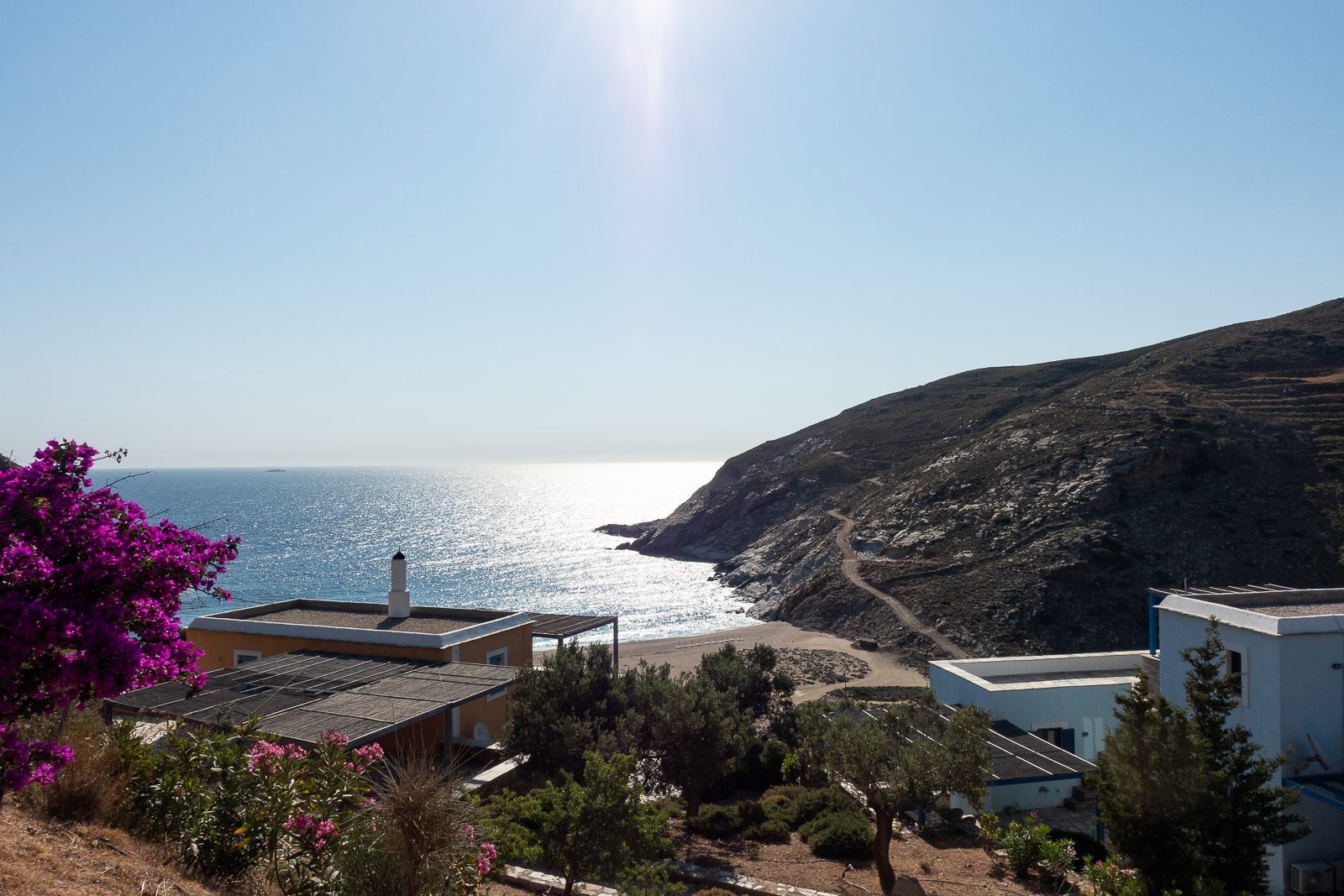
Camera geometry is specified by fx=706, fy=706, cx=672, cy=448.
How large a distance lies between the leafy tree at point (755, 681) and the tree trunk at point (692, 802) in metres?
5.37

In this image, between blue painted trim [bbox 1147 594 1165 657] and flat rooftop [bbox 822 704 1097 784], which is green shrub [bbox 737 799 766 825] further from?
blue painted trim [bbox 1147 594 1165 657]

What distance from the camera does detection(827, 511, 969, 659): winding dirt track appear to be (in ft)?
145

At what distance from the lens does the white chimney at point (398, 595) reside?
20.6 metres

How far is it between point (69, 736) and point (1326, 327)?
306 ft

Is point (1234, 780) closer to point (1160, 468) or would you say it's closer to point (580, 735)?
point (580, 735)

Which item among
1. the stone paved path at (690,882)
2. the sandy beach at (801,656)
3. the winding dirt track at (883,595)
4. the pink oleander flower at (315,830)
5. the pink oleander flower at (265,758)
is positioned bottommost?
the sandy beach at (801,656)

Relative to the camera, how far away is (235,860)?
6160 mm

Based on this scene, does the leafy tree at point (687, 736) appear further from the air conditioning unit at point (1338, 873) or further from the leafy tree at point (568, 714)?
the air conditioning unit at point (1338, 873)

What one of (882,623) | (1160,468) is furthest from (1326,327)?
(882,623)

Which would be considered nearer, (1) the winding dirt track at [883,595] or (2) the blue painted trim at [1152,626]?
(2) the blue painted trim at [1152,626]

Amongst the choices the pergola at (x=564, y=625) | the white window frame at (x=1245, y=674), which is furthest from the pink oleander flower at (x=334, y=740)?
the white window frame at (x=1245, y=674)

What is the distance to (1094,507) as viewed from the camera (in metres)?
50.4

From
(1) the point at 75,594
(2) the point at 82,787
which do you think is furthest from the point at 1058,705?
(1) the point at 75,594

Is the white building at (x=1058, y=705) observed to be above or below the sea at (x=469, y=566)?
above
